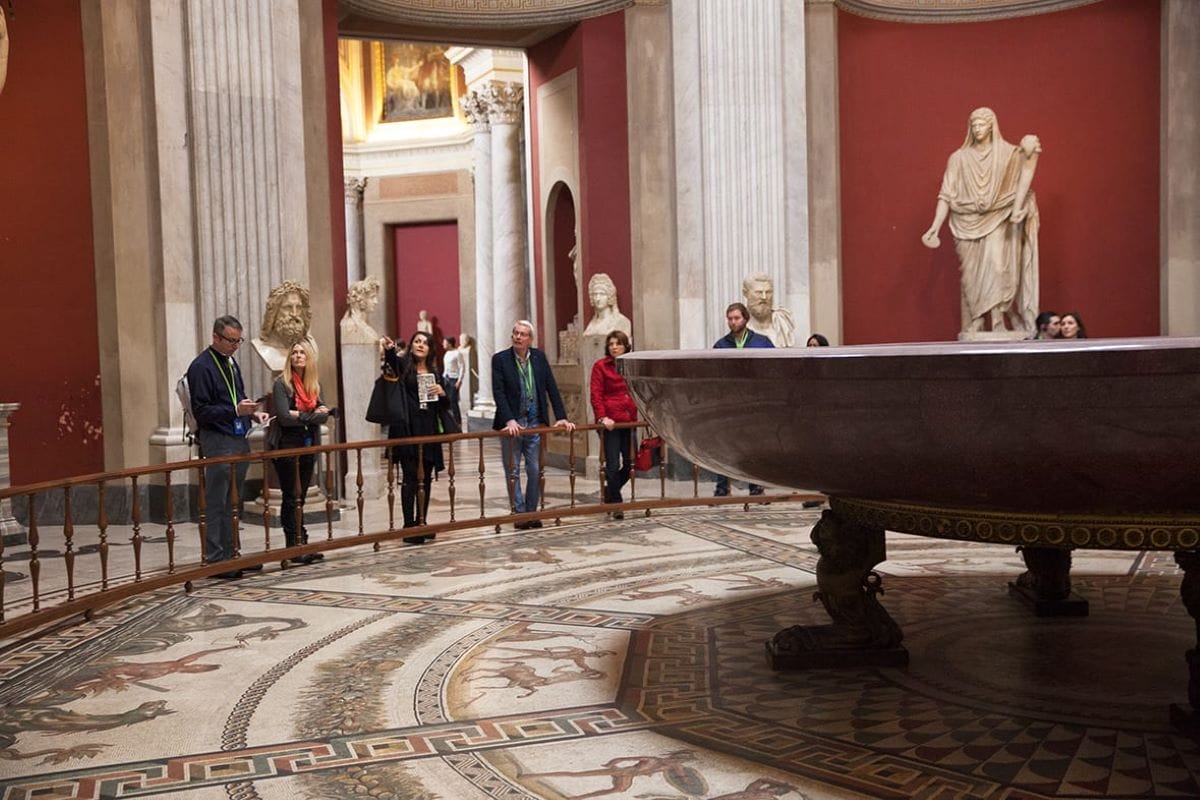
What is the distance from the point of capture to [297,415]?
24.5 ft

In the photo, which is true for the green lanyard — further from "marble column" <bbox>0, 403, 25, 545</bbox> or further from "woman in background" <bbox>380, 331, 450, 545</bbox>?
"marble column" <bbox>0, 403, 25, 545</bbox>

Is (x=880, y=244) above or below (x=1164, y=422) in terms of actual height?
above

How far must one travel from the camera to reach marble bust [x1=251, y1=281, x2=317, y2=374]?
348 inches

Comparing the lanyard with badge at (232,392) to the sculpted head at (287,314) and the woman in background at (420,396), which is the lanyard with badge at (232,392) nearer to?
the woman in background at (420,396)

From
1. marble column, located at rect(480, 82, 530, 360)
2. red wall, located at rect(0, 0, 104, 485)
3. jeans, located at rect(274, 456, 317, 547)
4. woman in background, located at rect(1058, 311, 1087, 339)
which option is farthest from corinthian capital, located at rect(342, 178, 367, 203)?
woman in background, located at rect(1058, 311, 1087, 339)

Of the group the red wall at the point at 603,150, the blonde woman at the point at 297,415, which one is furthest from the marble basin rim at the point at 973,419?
the red wall at the point at 603,150

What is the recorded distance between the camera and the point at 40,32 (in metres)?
9.49

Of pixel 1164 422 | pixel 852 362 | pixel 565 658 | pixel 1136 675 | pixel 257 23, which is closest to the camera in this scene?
pixel 1164 422

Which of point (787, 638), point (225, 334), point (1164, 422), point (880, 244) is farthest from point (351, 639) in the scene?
point (880, 244)

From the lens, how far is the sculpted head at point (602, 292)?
446 inches

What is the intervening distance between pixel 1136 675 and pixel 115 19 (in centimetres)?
846

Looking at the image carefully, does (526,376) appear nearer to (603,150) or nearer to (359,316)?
(359,316)

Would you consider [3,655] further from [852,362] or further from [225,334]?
[852,362]

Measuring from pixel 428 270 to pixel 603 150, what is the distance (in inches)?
375
